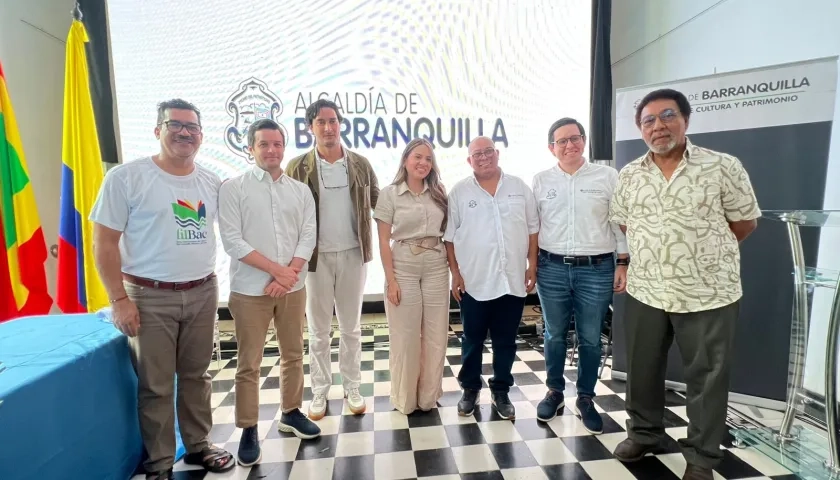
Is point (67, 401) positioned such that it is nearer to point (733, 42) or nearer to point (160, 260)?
point (160, 260)

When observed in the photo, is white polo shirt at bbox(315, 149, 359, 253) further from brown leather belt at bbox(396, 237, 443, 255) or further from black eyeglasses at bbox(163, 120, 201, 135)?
black eyeglasses at bbox(163, 120, 201, 135)

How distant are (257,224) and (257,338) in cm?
58

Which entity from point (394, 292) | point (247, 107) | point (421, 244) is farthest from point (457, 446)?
point (247, 107)

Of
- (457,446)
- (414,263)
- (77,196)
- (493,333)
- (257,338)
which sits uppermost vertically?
(77,196)

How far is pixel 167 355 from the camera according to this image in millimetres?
1783

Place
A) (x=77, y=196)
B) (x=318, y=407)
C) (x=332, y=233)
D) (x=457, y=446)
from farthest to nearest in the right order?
(x=77, y=196), (x=318, y=407), (x=332, y=233), (x=457, y=446)

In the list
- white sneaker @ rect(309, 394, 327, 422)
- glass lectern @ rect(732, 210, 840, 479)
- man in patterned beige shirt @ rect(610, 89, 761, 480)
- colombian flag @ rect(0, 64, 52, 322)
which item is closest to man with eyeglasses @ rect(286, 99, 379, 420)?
white sneaker @ rect(309, 394, 327, 422)

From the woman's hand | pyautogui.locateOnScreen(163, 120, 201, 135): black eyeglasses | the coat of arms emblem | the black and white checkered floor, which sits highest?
the coat of arms emblem

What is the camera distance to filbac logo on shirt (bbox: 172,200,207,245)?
1754 mm

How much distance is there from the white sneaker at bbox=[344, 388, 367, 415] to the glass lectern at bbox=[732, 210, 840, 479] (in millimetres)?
2050

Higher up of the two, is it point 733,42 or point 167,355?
point 733,42

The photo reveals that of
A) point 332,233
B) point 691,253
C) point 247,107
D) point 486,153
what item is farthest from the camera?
point 247,107

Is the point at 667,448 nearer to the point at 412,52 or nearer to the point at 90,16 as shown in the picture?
the point at 412,52

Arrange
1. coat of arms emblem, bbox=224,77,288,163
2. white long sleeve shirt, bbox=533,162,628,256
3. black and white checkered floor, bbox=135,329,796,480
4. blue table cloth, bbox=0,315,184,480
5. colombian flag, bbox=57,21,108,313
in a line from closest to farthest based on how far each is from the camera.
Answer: blue table cloth, bbox=0,315,184,480 → black and white checkered floor, bbox=135,329,796,480 → white long sleeve shirt, bbox=533,162,628,256 → colombian flag, bbox=57,21,108,313 → coat of arms emblem, bbox=224,77,288,163
